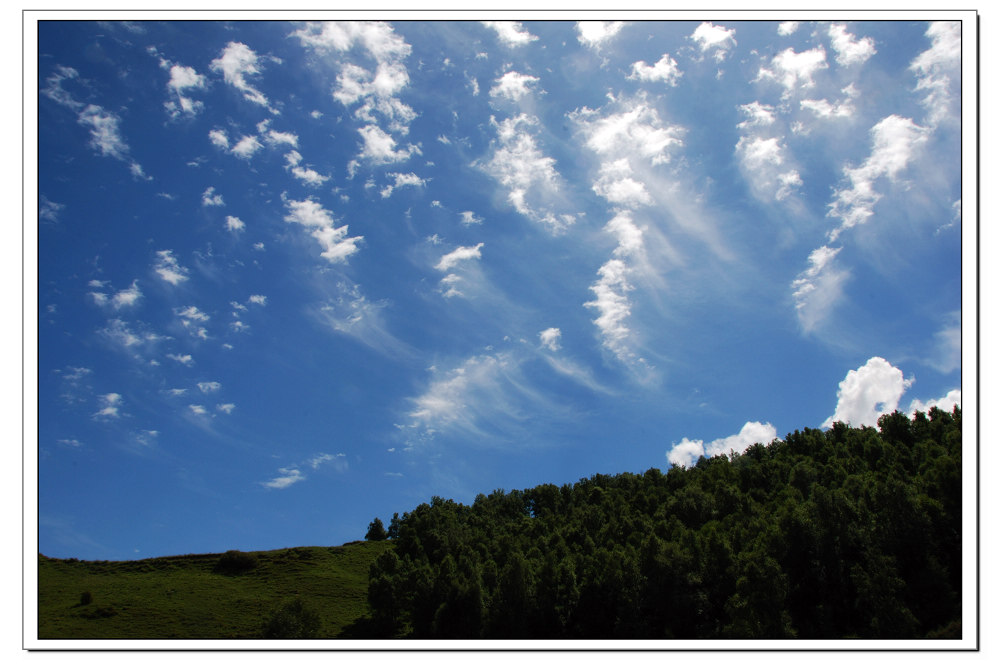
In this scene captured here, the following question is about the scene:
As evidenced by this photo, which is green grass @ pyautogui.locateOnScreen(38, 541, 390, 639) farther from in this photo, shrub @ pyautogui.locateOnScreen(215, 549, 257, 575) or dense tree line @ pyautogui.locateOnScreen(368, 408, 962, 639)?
dense tree line @ pyautogui.locateOnScreen(368, 408, 962, 639)

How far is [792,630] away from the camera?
6112 centimetres

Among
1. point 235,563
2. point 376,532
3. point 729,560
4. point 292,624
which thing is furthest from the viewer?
point 376,532

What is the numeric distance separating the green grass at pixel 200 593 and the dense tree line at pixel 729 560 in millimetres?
17738

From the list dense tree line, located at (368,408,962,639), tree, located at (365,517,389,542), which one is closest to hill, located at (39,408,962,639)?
dense tree line, located at (368,408,962,639)

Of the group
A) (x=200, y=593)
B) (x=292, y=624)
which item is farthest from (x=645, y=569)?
(x=200, y=593)

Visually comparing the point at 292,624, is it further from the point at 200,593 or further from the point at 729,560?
the point at 729,560

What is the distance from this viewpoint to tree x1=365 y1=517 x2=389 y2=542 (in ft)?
601

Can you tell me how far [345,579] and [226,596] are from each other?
86.1 feet

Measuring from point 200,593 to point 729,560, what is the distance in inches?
4195

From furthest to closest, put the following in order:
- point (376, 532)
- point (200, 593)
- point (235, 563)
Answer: point (376, 532)
point (235, 563)
point (200, 593)

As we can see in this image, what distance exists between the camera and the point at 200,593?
124812mm

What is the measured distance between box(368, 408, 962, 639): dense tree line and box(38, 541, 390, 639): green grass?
58.2 ft

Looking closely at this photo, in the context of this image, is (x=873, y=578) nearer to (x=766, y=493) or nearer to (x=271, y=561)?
(x=766, y=493)
